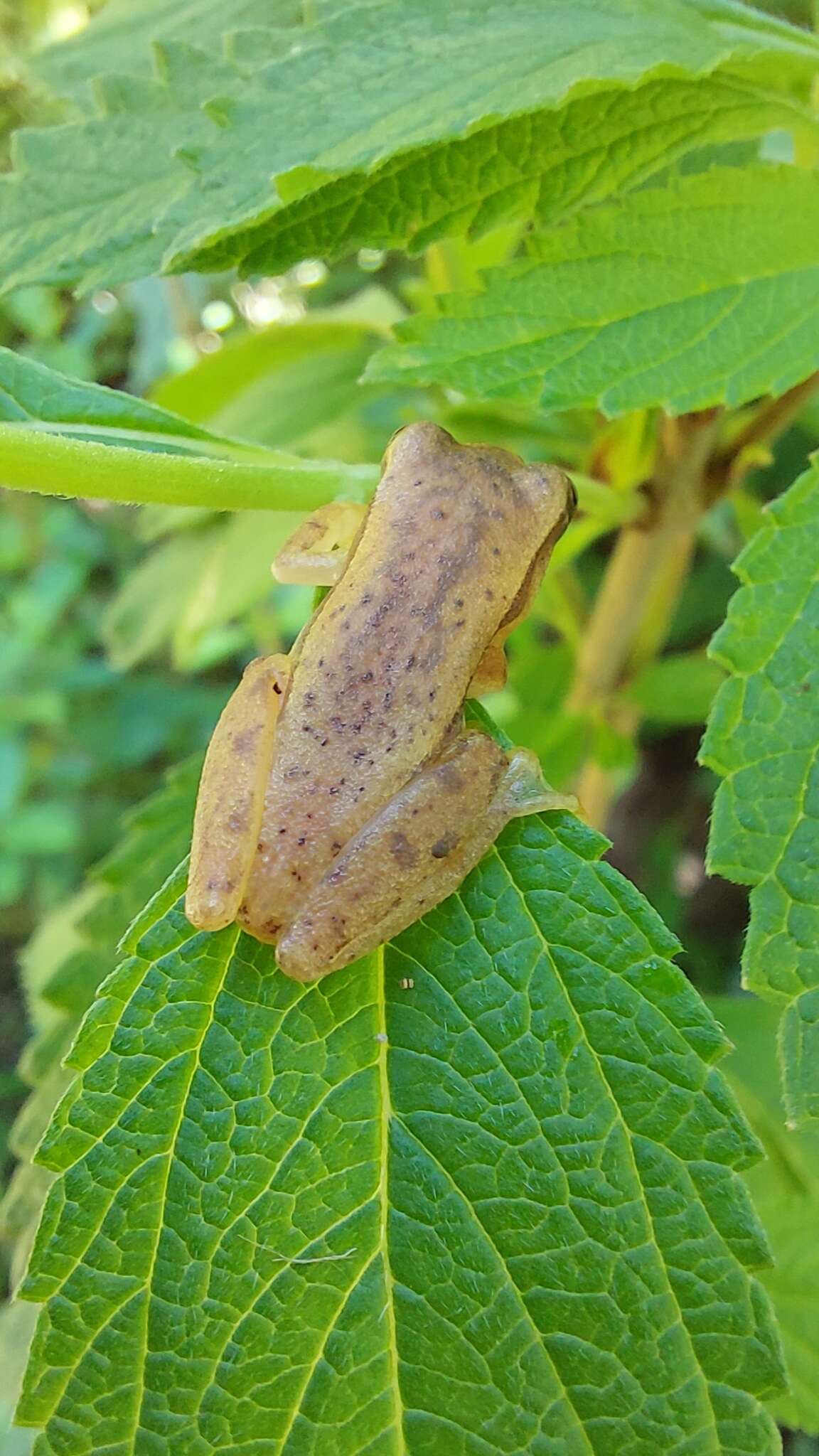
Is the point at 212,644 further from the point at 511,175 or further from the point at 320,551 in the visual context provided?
the point at 511,175

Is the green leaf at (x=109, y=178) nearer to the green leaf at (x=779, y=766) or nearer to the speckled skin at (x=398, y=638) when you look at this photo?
the speckled skin at (x=398, y=638)

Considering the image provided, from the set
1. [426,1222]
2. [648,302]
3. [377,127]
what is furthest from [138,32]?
[426,1222]

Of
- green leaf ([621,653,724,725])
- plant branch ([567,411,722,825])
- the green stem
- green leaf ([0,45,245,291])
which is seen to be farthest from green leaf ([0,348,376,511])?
green leaf ([621,653,724,725])

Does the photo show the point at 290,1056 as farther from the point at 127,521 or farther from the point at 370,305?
the point at 127,521

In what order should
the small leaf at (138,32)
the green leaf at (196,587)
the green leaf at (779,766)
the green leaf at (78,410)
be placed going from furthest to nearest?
the green leaf at (196,587), the small leaf at (138,32), the green leaf at (78,410), the green leaf at (779,766)

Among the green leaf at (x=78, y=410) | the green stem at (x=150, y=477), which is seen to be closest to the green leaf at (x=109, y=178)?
the green leaf at (x=78, y=410)
